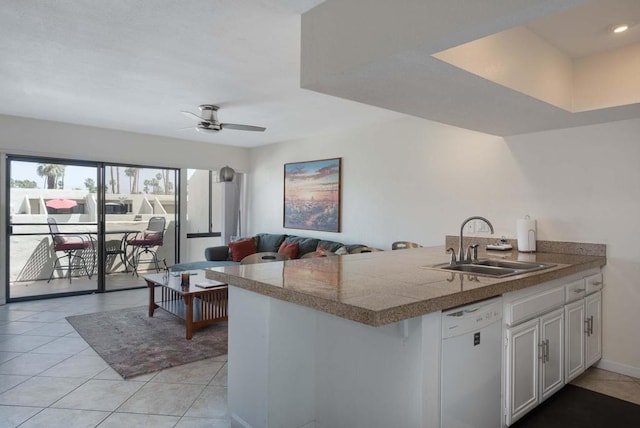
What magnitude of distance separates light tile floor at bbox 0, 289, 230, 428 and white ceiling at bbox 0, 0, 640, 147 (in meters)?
2.19

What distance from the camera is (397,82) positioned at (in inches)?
85.0

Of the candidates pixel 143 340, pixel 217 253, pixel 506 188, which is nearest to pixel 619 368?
pixel 506 188

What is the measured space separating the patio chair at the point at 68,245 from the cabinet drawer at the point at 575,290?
604cm

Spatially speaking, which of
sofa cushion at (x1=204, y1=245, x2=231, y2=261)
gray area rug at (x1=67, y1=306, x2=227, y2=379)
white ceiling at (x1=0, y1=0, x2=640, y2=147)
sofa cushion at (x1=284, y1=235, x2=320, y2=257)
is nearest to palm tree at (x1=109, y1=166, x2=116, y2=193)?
white ceiling at (x1=0, y1=0, x2=640, y2=147)

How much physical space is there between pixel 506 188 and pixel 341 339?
8.39 ft

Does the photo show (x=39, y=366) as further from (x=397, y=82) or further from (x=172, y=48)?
(x=397, y=82)

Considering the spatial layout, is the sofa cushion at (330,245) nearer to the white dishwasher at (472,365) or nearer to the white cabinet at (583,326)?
the white cabinet at (583,326)

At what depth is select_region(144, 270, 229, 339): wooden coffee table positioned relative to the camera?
3803 mm

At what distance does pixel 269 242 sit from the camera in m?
6.45

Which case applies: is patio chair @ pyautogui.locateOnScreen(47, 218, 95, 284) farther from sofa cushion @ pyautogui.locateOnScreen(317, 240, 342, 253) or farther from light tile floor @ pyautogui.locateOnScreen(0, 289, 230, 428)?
sofa cushion @ pyautogui.locateOnScreen(317, 240, 342, 253)

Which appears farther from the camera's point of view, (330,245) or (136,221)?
(136,221)

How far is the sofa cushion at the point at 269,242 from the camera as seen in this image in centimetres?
630

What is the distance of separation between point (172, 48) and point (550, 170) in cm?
323

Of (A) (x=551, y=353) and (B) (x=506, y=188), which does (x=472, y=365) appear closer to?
(A) (x=551, y=353)
